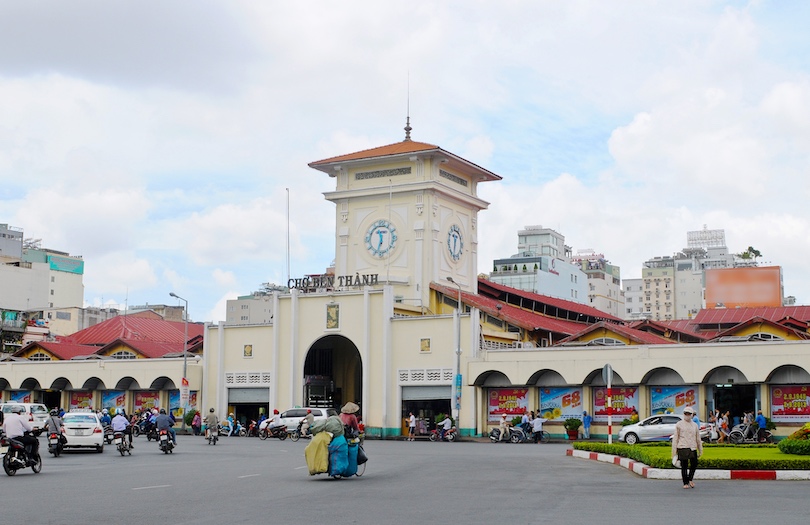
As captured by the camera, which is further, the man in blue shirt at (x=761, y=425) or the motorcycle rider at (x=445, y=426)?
the motorcycle rider at (x=445, y=426)

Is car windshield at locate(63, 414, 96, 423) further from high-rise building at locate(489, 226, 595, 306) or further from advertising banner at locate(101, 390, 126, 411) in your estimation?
high-rise building at locate(489, 226, 595, 306)

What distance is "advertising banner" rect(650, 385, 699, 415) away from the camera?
149ft

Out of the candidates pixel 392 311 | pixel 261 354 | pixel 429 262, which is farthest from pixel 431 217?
pixel 261 354

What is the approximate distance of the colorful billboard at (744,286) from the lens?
72.5 metres

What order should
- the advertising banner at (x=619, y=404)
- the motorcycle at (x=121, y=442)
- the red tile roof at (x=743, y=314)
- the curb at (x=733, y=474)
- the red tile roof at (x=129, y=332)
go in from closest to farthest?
1. the curb at (x=733, y=474)
2. the motorcycle at (x=121, y=442)
3. the advertising banner at (x=619, y=404)
4. the red tile roof at (x=743, y=314)
5. the red tile roof at (x=129, y=332)

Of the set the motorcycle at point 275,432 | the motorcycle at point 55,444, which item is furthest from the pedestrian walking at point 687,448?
the motorcycle at point 275,432

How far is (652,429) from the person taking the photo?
131 feet

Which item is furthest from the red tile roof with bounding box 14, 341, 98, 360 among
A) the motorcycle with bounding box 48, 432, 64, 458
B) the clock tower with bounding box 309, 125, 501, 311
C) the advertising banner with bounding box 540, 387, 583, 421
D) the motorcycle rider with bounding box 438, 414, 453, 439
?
the motorcycle with bounding box 48, 432, 64, 458

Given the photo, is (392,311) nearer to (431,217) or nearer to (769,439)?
(431,217)

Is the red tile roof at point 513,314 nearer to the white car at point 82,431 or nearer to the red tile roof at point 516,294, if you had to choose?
the red tile roof at point 516,294

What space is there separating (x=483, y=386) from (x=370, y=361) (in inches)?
246

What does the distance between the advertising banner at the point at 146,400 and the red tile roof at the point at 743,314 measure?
32.0 metres

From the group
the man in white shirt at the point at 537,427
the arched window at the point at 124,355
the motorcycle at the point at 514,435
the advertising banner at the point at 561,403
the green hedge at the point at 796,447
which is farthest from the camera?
the arched window at the point at 124,355

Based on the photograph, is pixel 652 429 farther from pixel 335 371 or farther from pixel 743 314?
pixel 743 314
